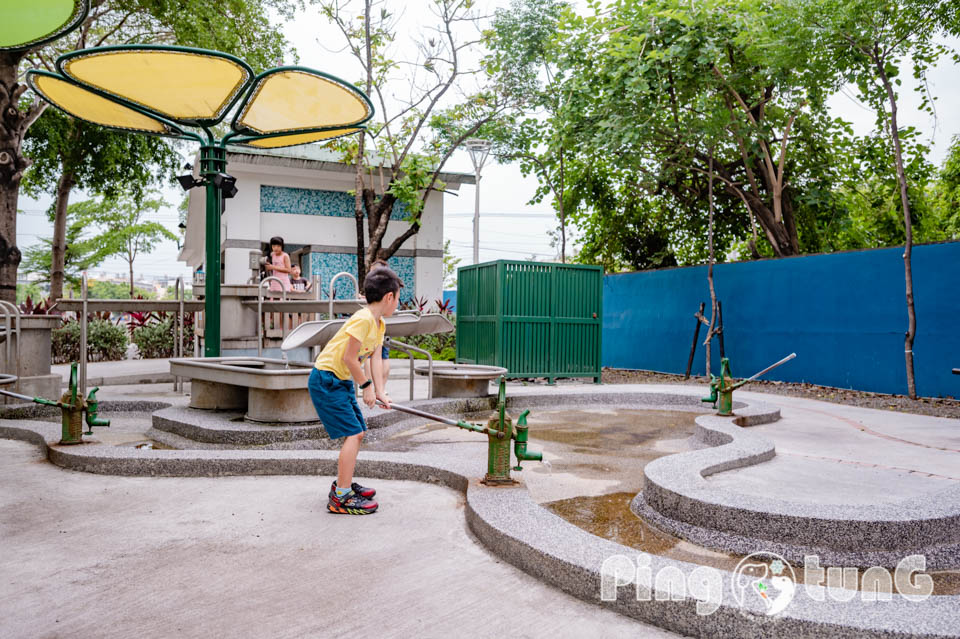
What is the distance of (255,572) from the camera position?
2.92 metres

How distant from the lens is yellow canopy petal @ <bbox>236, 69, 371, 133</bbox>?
7.61 metres

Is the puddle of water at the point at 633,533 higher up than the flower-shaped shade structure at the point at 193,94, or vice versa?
the flower-shaped shade structure at the point at 193,94

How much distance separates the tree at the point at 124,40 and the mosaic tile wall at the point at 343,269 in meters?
5.82

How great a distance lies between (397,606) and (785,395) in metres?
9.25

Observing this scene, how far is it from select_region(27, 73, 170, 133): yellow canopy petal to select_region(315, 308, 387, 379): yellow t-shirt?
18.3 ft

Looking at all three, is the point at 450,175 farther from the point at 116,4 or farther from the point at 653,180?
the point at 116,4

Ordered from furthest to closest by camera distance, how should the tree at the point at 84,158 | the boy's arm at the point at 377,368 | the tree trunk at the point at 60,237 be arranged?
the tree trunk at the point at 60,237
the tree at the point at 84,158
the boy's arm at the point at 377,368

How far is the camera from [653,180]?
50.9ft

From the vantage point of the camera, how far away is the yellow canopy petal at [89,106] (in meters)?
7.42

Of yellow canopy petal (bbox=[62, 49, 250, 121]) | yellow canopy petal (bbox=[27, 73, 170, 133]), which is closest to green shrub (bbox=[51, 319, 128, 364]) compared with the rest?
yellow canopy petal (bbox=[27, 73, 170, 133])

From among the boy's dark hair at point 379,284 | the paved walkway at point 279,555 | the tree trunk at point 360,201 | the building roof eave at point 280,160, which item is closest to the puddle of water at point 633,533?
the paved walkway at point 279,555

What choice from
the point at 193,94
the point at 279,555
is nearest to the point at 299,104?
the point at 193,94

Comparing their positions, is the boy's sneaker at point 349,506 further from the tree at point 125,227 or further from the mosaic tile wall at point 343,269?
the tree at point 125,227

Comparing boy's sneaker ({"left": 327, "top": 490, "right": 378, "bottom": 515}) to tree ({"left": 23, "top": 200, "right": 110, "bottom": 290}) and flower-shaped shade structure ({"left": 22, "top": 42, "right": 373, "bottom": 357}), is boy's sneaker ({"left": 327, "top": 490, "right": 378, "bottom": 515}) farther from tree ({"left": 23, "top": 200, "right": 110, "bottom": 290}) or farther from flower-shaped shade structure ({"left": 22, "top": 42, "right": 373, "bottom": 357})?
tree ({"left": 23, "top": 200, "right": 110, "bottom": 290})
